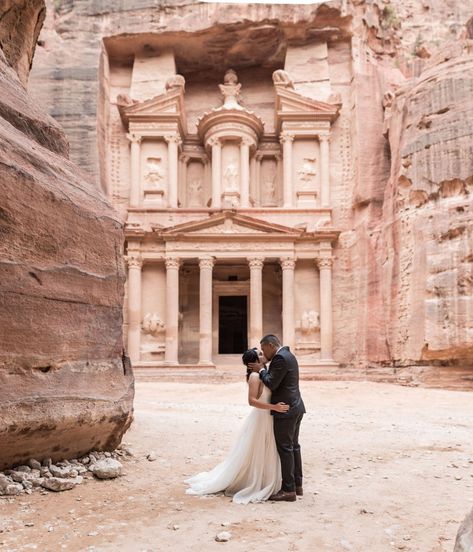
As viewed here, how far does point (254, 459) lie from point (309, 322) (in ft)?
67.5

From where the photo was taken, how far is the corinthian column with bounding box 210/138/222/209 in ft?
90.3

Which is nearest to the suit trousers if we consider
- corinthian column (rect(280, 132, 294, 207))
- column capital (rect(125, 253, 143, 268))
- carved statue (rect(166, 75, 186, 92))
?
column capital (rect(125, 253, 143, 268))

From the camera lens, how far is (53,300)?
17.9 feet

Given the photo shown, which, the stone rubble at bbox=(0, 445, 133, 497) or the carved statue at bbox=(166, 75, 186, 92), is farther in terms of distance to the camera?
the carved statue at bbox=(166, 75, 186, 92)

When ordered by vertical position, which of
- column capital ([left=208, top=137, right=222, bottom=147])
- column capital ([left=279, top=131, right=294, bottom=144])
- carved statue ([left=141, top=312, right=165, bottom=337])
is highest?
column capital ([left=279, top=131, right=294, bottom=144])

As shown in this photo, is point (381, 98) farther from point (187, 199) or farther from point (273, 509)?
point (273, 509)

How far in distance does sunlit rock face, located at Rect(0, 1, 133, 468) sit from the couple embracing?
154 cm

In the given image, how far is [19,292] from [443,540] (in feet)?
13.8

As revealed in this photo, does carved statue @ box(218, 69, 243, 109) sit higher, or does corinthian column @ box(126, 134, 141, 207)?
carved statue @ box(218, 69, 243, 109)

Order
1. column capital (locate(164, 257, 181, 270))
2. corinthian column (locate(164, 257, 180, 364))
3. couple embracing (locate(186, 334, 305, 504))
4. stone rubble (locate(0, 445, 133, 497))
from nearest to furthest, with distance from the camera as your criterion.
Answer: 1. stone rubble (locate(0, 445, 133, 497))
2. couple embracing (locate(186, 334, 305, 504))
3. corinthian column (locate(164, 257, 180, 364))
4. column capital (locate(164, 257, 181, 270))

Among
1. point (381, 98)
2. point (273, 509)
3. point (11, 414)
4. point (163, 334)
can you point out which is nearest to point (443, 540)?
point (273, 509)

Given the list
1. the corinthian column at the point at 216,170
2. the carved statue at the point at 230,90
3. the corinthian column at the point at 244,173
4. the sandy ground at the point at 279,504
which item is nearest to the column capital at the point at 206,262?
the corinthian column at the point at 216,170

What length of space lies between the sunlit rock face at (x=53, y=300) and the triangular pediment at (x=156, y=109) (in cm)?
2188

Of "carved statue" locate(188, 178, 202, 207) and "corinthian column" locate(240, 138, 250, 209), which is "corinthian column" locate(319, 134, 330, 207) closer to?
"corinthian column" locate(240, 138, 250, 209)
